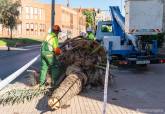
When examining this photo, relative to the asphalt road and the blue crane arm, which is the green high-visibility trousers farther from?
the blue crane arm

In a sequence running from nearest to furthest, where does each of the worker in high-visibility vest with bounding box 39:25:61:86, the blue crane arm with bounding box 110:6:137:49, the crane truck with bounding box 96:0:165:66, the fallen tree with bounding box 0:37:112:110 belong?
1. the fallen tree with bounding box 0:37:112:110
2. the worker in high-visibility vest with bounding box 39:25:61:86
3. the crane truck with bounding box 96:0:165:66
4. the blue crane arm with bounding box 110:6:137:49

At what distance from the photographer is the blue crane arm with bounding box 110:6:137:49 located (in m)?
19.2

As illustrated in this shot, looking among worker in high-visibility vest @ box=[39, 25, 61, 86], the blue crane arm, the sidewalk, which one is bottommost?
the sidewalk

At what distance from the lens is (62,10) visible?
117 m

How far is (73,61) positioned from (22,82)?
2.04m

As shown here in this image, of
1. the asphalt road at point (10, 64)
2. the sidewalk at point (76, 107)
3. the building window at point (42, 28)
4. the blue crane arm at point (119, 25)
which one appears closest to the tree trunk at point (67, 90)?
the sidewalk at point (76, 107)

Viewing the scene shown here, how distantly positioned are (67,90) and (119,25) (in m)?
11.2

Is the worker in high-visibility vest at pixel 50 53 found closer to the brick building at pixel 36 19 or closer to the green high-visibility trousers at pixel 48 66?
the green high-visibility trousers at pixel 48 66

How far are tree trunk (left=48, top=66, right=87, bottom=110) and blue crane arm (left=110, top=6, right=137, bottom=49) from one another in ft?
22.5

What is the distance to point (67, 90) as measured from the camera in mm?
10789

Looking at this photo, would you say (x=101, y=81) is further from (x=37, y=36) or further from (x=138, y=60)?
(x=37, y=36)

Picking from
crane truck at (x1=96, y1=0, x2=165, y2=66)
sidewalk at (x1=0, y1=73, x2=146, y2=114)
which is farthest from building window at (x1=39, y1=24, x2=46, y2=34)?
sidewalk at (x1=0, y1=73, x2=146, y2=114)

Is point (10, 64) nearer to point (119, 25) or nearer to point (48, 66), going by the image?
point (119, 25)

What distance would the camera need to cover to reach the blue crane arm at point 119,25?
19198 mm
